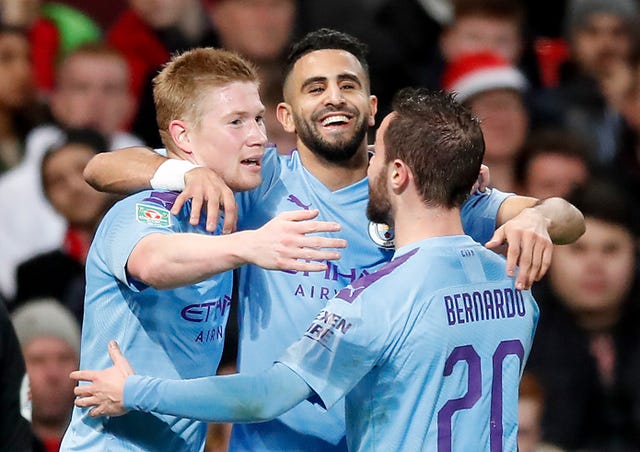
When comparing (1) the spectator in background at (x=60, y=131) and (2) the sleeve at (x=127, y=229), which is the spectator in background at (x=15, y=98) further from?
(2) the sleeve at (x=127, y=229)

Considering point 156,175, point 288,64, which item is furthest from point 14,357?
point 288,64

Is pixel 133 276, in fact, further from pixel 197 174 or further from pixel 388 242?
pixel 388 242

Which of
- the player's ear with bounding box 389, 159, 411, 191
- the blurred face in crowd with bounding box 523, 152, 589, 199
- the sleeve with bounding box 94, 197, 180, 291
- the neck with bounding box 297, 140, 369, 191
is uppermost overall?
the blurred face in crowd with bounding box 523, 152, 589, 199

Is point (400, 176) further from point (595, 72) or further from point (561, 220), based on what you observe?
point (595, 72)

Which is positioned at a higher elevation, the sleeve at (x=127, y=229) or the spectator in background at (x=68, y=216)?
the spectator in background at (x=68, y=216)

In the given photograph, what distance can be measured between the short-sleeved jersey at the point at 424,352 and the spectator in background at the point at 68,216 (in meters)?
3.74

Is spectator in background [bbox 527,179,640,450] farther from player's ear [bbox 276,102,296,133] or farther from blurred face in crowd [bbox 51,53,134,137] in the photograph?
blurred face in crowd [bbox 51,53,134,137]

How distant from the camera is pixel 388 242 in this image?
505 centimetres

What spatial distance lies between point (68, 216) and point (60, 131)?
2.84ft

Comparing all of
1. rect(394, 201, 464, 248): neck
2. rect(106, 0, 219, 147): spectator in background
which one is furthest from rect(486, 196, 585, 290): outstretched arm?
rect(106, 0, 219, 147): spectator in background

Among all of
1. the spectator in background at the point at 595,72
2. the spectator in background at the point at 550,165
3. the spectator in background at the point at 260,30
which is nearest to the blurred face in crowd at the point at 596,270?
the spectator in background at the point at 550,165

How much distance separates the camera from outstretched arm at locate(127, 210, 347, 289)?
4012 mm

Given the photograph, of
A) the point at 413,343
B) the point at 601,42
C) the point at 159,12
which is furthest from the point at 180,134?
the point at 601,42

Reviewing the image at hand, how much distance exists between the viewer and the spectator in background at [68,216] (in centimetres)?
786
